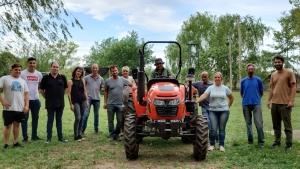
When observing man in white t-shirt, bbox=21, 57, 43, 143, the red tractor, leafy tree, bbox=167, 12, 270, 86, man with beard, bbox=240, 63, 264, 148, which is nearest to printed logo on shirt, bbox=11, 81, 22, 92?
man in white t-shirt, bbox=21, 57, 43, 143

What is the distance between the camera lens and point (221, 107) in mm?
6844

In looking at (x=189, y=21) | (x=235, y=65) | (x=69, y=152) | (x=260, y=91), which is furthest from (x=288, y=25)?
(x=69, y=152)

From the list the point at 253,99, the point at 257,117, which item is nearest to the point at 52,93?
the point at 253,99

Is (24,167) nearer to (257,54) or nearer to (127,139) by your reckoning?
(127,139)

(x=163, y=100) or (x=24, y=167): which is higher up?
(x=163, y=100)

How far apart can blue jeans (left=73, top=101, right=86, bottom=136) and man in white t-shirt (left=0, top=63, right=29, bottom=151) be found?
122 centimetres

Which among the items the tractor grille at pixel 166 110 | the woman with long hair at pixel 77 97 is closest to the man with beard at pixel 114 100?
the woman with long hair at pixel 77 97

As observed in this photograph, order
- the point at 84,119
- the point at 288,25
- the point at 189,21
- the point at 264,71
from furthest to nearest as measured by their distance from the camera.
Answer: the point at 189,21, the point at 264,71, the point at 288,25, the point at 84,119

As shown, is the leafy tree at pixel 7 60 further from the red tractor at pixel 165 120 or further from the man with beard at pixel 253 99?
the man with beard at pixel 253 99

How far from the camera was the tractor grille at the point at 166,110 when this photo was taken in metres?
6.02

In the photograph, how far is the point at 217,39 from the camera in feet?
167

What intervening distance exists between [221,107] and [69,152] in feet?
10.5

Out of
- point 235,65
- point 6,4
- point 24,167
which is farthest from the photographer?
point 235,65

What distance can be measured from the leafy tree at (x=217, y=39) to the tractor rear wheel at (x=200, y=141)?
40.0m
